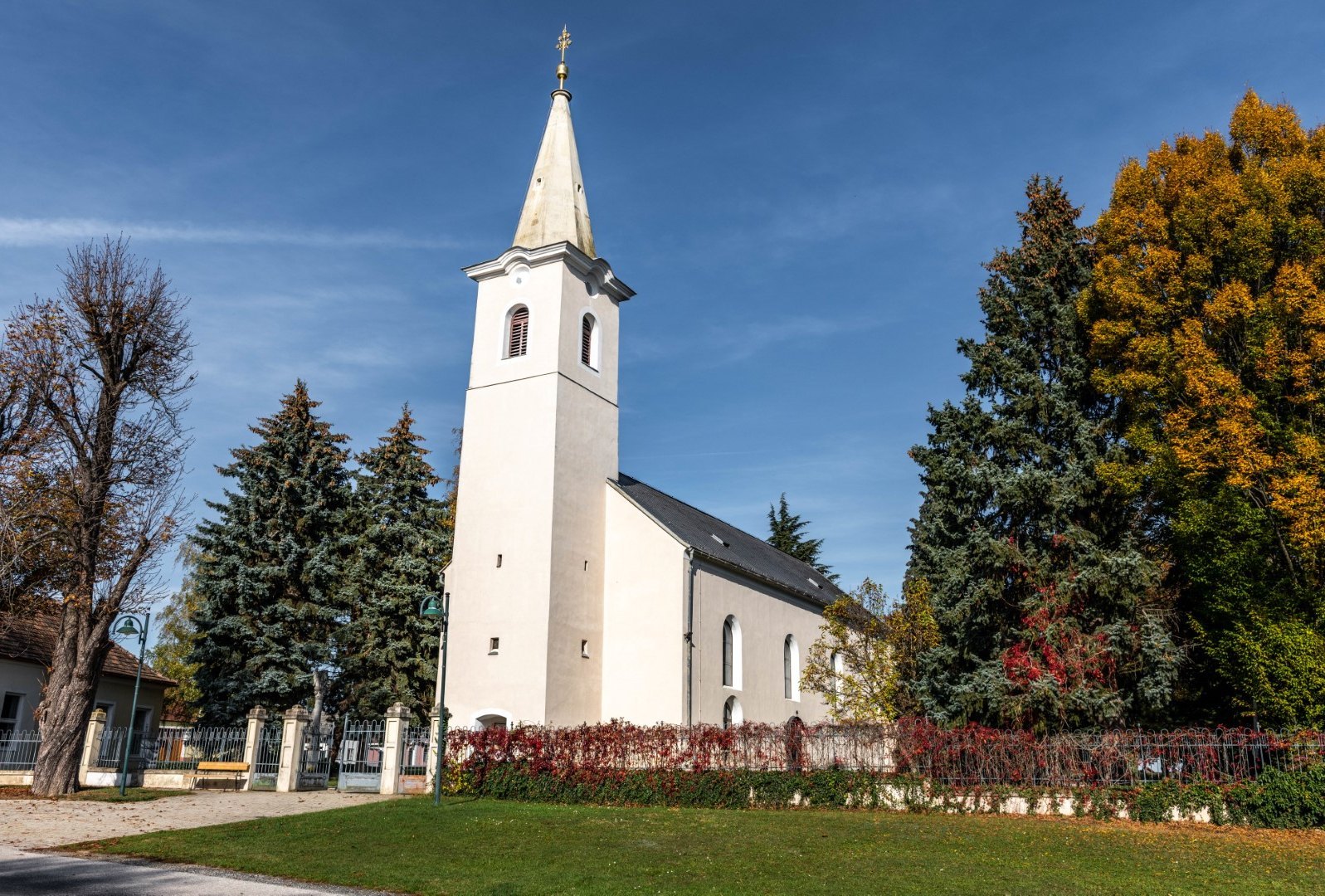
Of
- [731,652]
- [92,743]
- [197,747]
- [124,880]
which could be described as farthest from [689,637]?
[124,880]

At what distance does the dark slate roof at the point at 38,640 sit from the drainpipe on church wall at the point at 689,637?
1723 centimetres

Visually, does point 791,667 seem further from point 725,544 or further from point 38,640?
point 38,640

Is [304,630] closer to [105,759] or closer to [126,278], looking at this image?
[105,759]

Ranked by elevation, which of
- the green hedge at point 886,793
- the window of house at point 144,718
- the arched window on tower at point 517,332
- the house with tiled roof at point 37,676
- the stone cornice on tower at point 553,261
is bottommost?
the green hedge at point 886,793

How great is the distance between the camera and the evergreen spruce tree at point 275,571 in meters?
33.2

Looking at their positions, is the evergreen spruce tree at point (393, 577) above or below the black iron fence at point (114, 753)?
above

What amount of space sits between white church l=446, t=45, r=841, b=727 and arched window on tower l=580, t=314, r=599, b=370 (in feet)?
0.16

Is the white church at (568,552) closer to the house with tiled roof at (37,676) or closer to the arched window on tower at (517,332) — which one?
the arched window on tower at (517,332)

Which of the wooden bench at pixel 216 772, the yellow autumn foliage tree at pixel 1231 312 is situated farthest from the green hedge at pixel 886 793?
the wooden bench at pixel 216 772

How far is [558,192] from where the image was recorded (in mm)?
32938

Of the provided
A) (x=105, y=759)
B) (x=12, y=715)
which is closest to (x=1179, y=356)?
(x=105, y=759)

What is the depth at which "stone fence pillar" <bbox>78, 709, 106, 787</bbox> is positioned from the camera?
24.3 metres

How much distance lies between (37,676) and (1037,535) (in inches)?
1245

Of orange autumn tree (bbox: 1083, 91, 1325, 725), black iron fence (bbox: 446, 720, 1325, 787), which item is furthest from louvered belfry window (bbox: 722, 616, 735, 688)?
orange autumn tree (bbox: 1083, 91, 1325, 725)
